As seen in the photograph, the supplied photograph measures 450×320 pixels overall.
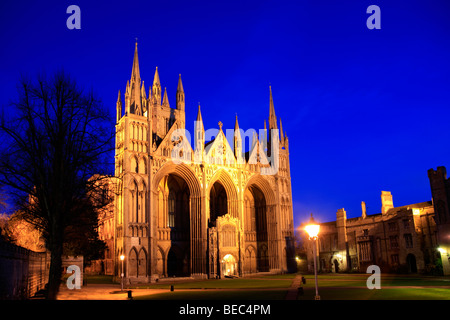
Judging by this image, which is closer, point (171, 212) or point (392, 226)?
point (392, 226)

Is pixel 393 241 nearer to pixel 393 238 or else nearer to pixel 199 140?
pixel 393 238

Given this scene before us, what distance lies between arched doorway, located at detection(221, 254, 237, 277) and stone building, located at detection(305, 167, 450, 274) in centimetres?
1609

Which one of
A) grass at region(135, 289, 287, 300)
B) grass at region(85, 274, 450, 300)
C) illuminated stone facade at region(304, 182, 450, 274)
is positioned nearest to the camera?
grass at region(85, 274, 450, 300)

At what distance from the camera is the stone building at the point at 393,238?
43.7 m

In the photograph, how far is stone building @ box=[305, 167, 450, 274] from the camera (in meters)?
43.7

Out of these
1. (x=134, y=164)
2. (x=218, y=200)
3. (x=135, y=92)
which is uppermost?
(x=135, y=92)

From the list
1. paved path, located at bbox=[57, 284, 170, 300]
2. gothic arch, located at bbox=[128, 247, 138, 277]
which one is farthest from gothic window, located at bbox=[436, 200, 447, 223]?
gothic arch, located at bbox=[128, 247, 138, 277]

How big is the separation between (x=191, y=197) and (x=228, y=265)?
10.9 metres

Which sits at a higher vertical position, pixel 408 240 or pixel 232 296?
pixel 408 240

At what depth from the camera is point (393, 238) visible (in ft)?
173

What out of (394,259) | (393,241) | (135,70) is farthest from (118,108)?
(394,259)

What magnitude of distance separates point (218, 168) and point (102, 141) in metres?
37.6

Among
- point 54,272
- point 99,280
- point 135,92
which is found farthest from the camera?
point 135,92

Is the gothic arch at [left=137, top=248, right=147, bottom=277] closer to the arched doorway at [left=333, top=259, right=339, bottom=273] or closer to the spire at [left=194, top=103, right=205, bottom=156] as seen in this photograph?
the spire at [left=194, top=103, right=205, bottom=156]
